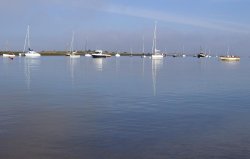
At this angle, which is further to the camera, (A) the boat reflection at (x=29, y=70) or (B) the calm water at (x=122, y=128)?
(A) the boat reflection at (x=29, y=70)

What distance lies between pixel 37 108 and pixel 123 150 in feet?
39.1

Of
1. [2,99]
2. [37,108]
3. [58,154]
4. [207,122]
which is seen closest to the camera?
[58,154]

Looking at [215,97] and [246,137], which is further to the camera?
[215,97]

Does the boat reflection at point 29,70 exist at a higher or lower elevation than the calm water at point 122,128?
higher

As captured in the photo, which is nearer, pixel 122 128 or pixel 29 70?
pixel 122 128

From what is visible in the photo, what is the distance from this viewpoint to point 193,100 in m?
32.5

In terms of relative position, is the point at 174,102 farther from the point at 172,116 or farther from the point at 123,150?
the point at 123,150

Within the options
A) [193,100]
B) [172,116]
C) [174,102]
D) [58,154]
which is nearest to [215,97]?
[193,100]

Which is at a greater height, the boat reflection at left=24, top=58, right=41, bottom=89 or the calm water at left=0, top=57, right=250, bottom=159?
the boat reflection at left=24, top=58, right=41, bottom=89

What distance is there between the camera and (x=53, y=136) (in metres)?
17.9

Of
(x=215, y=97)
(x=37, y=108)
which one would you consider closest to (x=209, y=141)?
(x=37, y=108)

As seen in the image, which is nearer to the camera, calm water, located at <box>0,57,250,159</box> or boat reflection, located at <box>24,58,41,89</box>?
calm water, located at <box>0,57,250,159</box>

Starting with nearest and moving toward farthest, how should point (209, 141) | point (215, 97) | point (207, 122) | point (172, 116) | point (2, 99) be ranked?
1. point (209, 141)
2. point (207, 122)
3. point (172, 116)
4. point (2, 99)
5. point (215, 97)

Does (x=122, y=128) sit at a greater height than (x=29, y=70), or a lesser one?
lesser
